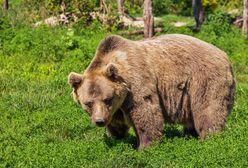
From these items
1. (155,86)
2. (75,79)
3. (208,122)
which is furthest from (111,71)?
(208,122)

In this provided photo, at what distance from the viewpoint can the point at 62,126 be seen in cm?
850

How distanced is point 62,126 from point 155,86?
2.00 meters

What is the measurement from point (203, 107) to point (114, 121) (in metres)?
1.16

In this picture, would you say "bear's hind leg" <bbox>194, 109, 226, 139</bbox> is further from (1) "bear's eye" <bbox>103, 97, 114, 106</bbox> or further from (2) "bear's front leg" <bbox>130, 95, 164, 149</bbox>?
(1) "bear's eye" <bbox>103, 97, 114, 106</bbox>

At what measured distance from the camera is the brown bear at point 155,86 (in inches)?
266

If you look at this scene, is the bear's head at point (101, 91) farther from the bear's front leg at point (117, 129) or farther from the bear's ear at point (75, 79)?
the bear's front leg at point (117, 129)

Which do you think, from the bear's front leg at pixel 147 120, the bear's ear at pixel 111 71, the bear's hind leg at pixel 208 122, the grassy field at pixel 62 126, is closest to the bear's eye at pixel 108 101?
the bear's ear at pixel 111 71

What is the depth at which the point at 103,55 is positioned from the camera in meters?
7.08

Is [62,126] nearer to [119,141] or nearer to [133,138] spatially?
[133,138]

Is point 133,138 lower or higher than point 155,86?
lower

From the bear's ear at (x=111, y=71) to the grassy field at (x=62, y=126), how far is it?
0.95 metres

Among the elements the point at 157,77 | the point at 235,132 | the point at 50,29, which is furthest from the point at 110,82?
the point at 50,29

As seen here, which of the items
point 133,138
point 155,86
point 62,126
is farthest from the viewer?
point 62,126

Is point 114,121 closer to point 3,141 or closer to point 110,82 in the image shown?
point 110,82
